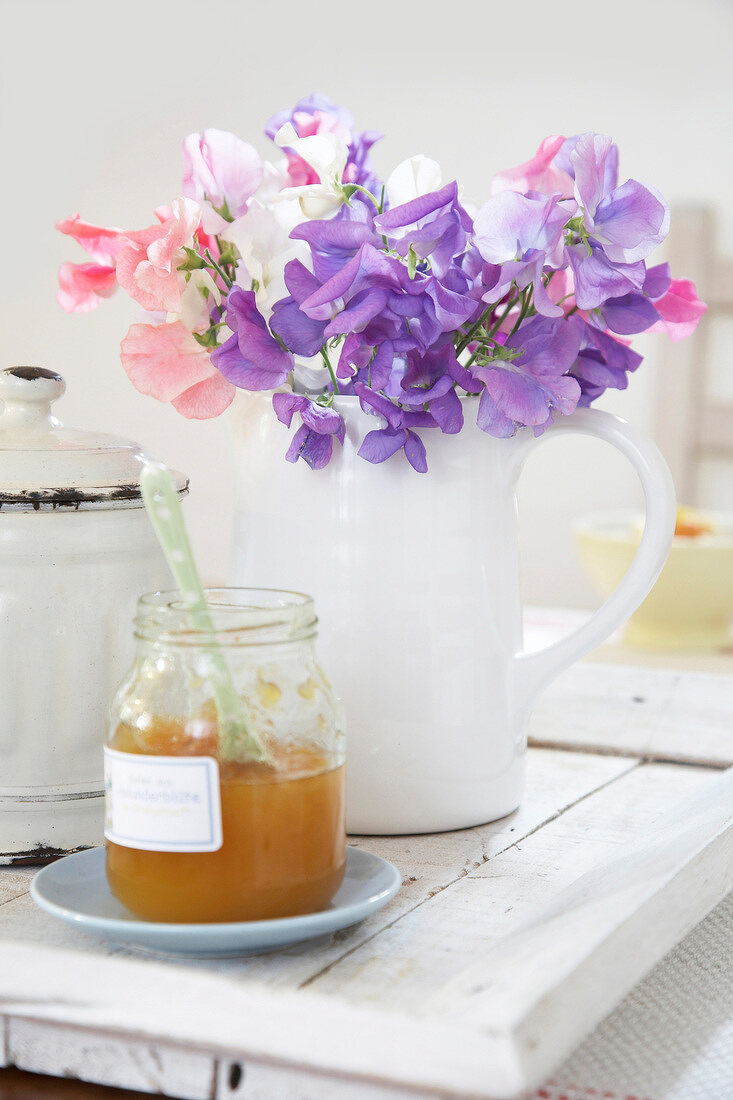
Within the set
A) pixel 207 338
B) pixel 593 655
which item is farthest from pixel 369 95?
pixel 207 338

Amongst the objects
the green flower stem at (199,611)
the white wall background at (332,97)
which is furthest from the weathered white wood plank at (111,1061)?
the white wall background at (332,97)

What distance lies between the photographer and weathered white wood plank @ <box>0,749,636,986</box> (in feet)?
1.52

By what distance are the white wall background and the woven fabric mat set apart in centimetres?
196

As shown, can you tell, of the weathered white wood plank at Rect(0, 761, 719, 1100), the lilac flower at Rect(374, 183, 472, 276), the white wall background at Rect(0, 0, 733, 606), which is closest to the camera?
the weathered white wood plank at Rect(0, 761, 719, 1100)

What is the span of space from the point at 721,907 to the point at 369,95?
2387mm

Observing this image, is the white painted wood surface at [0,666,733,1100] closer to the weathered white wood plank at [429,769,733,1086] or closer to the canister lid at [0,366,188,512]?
the weathered white wood plank at [429,769,733,1086]

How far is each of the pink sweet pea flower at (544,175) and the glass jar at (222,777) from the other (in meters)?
0.26

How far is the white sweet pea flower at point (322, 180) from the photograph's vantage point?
572 millimetres

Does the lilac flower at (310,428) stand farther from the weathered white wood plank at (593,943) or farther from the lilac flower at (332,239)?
the weathered white wood plank at (593,943)

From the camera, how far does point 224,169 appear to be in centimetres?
59

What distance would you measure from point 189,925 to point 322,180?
1.07 feet

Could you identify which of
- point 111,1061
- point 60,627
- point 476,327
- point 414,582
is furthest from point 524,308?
point 111,1061

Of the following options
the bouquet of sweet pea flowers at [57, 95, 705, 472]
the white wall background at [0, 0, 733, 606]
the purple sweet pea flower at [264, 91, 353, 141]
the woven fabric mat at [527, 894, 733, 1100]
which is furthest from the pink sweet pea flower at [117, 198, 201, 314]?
the white wall background at [0, 0, 733, 606]

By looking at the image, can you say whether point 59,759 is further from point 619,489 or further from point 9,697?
point 619,489
